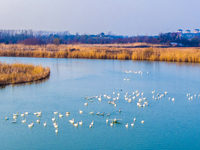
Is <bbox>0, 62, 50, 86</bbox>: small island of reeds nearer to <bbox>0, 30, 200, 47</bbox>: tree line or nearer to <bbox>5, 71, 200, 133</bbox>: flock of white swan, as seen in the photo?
<bbox>5, 71, 200, 133</bbox>: flock of white swan

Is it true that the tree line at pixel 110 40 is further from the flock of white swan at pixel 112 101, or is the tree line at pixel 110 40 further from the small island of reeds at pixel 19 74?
the flock of white swan at pixel 112 101

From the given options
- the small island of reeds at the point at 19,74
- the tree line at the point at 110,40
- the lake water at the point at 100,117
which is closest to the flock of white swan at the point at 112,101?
the lake water at the point at 100,117

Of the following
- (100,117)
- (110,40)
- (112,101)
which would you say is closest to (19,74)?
(112,101)

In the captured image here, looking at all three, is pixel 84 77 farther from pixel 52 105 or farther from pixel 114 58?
pixel 114 58

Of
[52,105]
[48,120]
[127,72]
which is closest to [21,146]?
[48,120]

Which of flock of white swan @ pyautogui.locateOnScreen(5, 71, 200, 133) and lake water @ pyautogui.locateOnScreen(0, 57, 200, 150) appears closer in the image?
lake water @ pyautogui.locateOnScreen(0, 57, 200, 150)

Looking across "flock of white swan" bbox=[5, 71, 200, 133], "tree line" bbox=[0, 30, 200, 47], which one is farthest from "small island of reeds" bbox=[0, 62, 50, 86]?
"tree line" bbox=[0, 30, 200, 47]

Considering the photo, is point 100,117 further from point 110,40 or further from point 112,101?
point 110,40
